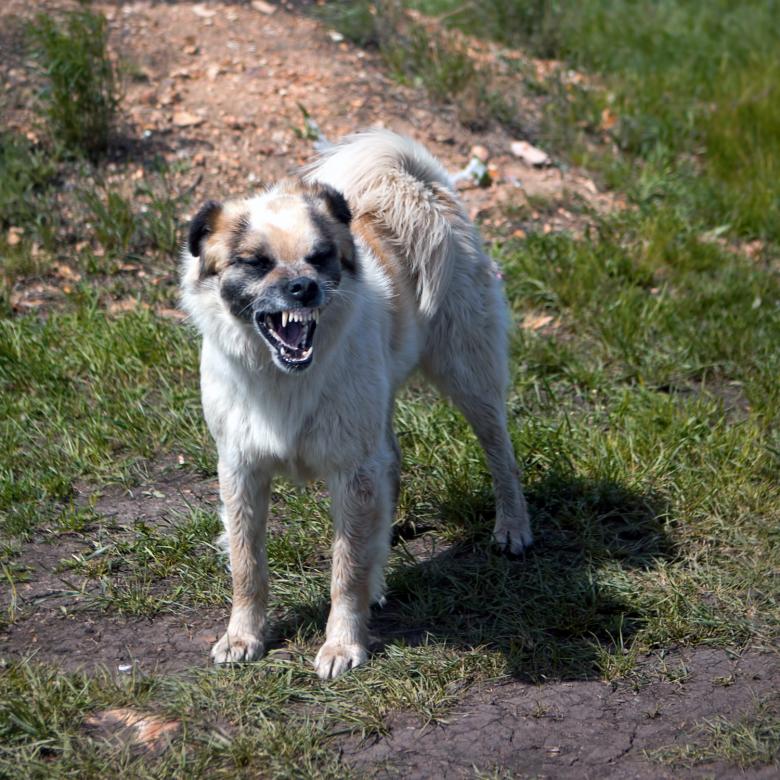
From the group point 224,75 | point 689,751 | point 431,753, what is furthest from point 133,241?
point 689,751

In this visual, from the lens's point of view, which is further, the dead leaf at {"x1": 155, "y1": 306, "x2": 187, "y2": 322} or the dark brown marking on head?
the dead leaf at {"x1": 155, "y1": 306, "x2": 187, "y2": 322}

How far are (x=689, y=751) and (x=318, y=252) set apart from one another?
6.55 feet

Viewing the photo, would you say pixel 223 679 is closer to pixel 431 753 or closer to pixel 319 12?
pixel 431 753

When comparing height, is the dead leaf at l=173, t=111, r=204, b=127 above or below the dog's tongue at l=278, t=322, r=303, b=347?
below

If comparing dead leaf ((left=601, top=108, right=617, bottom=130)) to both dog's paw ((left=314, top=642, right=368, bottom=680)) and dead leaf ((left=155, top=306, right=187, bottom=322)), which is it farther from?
dog's paw ((left=314, top=642, right=368, bottom=680))

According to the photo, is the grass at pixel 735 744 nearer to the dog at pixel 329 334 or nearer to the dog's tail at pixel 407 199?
the dog at pixel 329 334

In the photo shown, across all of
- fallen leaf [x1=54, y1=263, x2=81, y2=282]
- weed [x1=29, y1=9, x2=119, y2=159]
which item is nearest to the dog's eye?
fallen leaf [x1=54, y1=263, x2=81, y2=282]

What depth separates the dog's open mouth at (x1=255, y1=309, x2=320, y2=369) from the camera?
3.52 m

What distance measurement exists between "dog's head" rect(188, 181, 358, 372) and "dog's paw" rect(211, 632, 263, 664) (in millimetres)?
1072

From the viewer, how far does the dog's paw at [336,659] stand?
12.8 feet

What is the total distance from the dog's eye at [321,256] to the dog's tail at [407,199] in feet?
2.98

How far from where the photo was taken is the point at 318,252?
141 inches

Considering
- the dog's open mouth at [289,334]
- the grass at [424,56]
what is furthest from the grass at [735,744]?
the grass at [424,56]

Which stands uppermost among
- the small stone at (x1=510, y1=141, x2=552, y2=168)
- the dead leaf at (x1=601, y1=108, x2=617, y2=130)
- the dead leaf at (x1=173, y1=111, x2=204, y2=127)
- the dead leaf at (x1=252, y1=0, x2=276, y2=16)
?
the dead leaf at (x1=252, y1=0, x2=276, y2=16)
